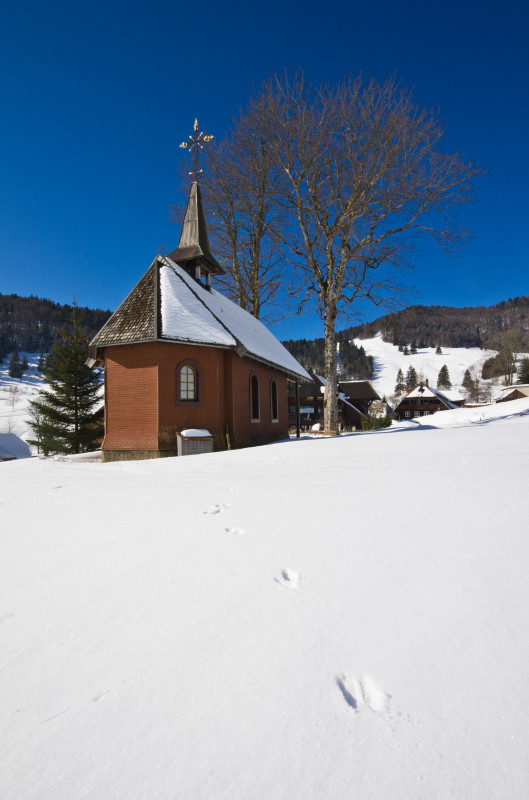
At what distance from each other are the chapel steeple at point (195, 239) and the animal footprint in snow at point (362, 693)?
15568mm

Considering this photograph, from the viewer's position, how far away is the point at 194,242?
16.2 metres

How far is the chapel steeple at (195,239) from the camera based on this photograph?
15.8 meters

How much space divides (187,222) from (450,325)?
610ft

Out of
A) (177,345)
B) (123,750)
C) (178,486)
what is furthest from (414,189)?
(123,750)

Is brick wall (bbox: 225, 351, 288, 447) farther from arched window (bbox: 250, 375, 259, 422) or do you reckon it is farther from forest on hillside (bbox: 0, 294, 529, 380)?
forest on hillside (bbox: 0, 294, 529, 380)

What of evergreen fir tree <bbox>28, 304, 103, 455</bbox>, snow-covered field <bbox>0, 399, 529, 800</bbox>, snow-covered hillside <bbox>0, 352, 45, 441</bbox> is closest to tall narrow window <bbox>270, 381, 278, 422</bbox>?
evergreen fir tree <bbox>28, 304, 103, 455</bbox>

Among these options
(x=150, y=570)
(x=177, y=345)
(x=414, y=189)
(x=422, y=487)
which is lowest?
(x=150, y=570)

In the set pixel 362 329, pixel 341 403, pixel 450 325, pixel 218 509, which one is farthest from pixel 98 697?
pixel 362 329

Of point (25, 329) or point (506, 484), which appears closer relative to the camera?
point (506, 484)

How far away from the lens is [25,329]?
118 metres

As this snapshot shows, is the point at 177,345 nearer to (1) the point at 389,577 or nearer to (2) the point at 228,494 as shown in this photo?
(2) the point at 228,494

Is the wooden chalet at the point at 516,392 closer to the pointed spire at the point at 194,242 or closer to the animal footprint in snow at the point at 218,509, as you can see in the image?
the pointed spire at the point at 194,242

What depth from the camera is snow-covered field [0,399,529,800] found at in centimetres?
147

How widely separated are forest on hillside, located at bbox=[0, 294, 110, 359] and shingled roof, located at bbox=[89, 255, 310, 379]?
91.8 m
